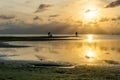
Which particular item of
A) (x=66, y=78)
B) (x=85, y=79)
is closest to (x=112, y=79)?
(x=85, y=79)

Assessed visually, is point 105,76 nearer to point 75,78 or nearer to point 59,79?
point 75,78

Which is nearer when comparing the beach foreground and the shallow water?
the beach foreground

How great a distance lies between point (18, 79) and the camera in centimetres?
1759

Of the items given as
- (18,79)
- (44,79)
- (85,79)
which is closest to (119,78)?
(85,79)

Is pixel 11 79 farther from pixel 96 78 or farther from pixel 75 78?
pixel 96 78

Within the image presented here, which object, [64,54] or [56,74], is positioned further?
[64,54]

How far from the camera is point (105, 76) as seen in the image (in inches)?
815

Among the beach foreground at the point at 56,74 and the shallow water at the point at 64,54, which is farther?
the shallow water at the point at 64,54

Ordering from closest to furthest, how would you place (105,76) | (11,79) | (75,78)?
(11,79) < (75,78) < (105,76)

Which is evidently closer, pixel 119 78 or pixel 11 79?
pixel 11 79

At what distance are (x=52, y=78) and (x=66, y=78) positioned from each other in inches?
38.6

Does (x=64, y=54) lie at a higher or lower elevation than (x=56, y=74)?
lower

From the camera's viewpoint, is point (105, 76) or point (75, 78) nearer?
point (75, 78)

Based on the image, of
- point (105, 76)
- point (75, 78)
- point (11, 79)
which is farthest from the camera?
point (105, 76)
